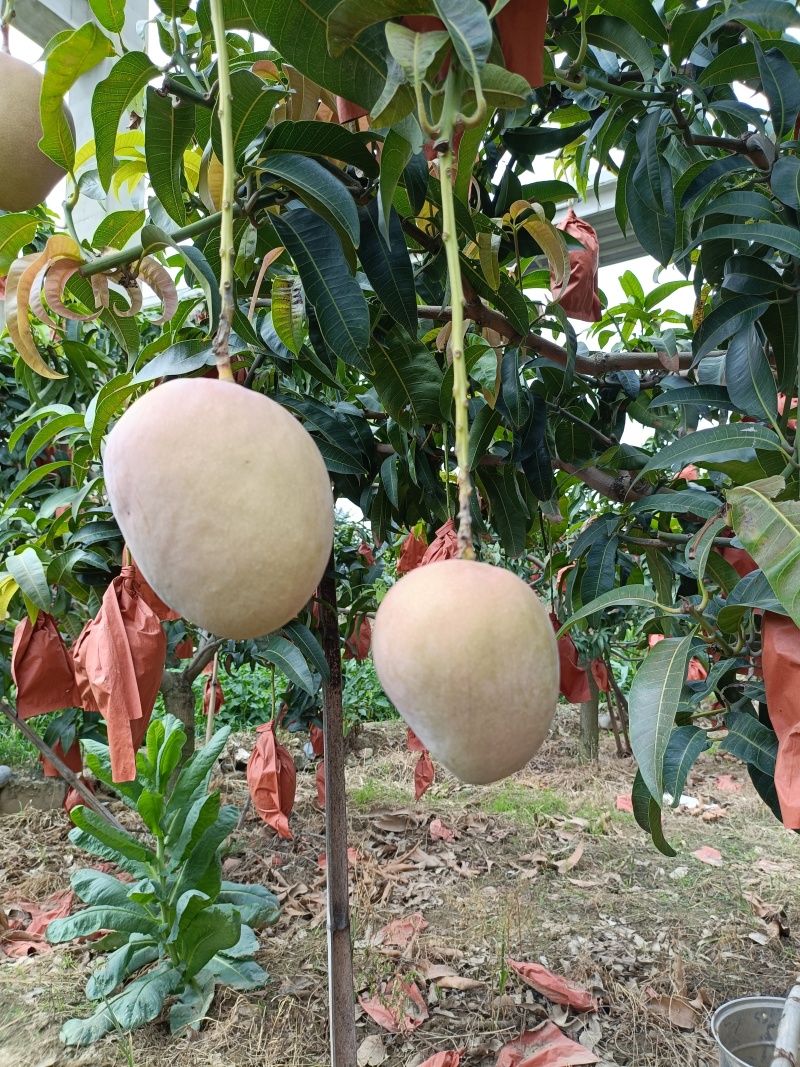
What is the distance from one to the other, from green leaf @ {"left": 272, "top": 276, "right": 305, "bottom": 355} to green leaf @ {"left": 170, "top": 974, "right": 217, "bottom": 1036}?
5.82 feet

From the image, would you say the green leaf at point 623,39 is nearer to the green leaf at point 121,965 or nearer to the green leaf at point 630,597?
the green leaf at point 630,597

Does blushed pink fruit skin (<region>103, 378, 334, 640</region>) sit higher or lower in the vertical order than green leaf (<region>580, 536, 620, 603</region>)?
higher

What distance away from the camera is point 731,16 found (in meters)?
0.65

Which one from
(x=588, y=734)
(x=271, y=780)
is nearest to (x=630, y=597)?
(x=271, y=780)

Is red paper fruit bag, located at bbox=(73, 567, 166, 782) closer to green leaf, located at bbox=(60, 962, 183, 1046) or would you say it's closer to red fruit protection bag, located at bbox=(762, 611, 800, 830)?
red fruit protection bag, located at bbox=(762, 611, 800, 830)

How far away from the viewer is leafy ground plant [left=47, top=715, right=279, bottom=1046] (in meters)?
1.85

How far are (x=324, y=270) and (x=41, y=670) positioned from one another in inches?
39.3

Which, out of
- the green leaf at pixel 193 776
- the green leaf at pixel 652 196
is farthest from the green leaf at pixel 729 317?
the green leaf at pixel 193 776

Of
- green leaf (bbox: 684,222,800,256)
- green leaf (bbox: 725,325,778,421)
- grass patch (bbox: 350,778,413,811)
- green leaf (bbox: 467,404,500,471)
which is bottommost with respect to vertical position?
grass patch (bbox: 350,778,413,811)

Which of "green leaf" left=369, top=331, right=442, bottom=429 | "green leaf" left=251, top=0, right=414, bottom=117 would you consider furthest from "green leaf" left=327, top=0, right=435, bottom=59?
"green leaf" left=369, top=331, right=442, bottom=429

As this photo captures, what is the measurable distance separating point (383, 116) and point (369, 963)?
2.17 metres

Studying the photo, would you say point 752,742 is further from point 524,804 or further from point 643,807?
point 524,804

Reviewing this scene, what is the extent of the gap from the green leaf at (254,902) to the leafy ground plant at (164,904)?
10 centimetres

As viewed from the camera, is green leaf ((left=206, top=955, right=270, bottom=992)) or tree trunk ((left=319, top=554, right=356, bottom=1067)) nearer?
tree trunk ((left=319, top=554, right=356, bottom=1067))
